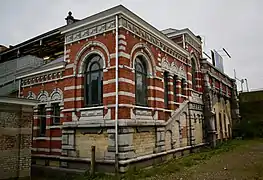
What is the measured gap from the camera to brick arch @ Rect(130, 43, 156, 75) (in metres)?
12.7

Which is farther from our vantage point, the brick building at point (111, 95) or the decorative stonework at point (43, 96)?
the decorative stonework at point (43, 96)

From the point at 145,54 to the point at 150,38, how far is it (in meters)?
1.22

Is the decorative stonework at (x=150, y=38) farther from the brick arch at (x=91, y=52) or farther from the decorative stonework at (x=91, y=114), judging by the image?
the decorative stonework at (x=91, y=114)

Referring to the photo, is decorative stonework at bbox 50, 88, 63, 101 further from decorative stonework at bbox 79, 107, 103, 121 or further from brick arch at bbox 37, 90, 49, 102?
decorative stonework at bbox 79, 107, 103, 121

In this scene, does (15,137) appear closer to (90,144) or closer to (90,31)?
(90,144)

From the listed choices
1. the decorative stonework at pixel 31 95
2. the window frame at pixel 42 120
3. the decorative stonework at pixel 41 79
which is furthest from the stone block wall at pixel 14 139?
the decorative stonework at pixel 31 95

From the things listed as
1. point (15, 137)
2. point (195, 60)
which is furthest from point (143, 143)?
point (195, 60)

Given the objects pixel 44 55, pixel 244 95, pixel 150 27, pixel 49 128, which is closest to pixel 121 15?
pixel 150 27

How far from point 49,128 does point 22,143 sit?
3.95m

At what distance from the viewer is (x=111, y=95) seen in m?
11.5

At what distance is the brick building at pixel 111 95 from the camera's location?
38.0ft

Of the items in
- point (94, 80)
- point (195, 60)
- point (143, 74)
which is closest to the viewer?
point (94, 80)

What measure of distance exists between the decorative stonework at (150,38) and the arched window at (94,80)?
7.21 feet

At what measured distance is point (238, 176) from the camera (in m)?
9.98
